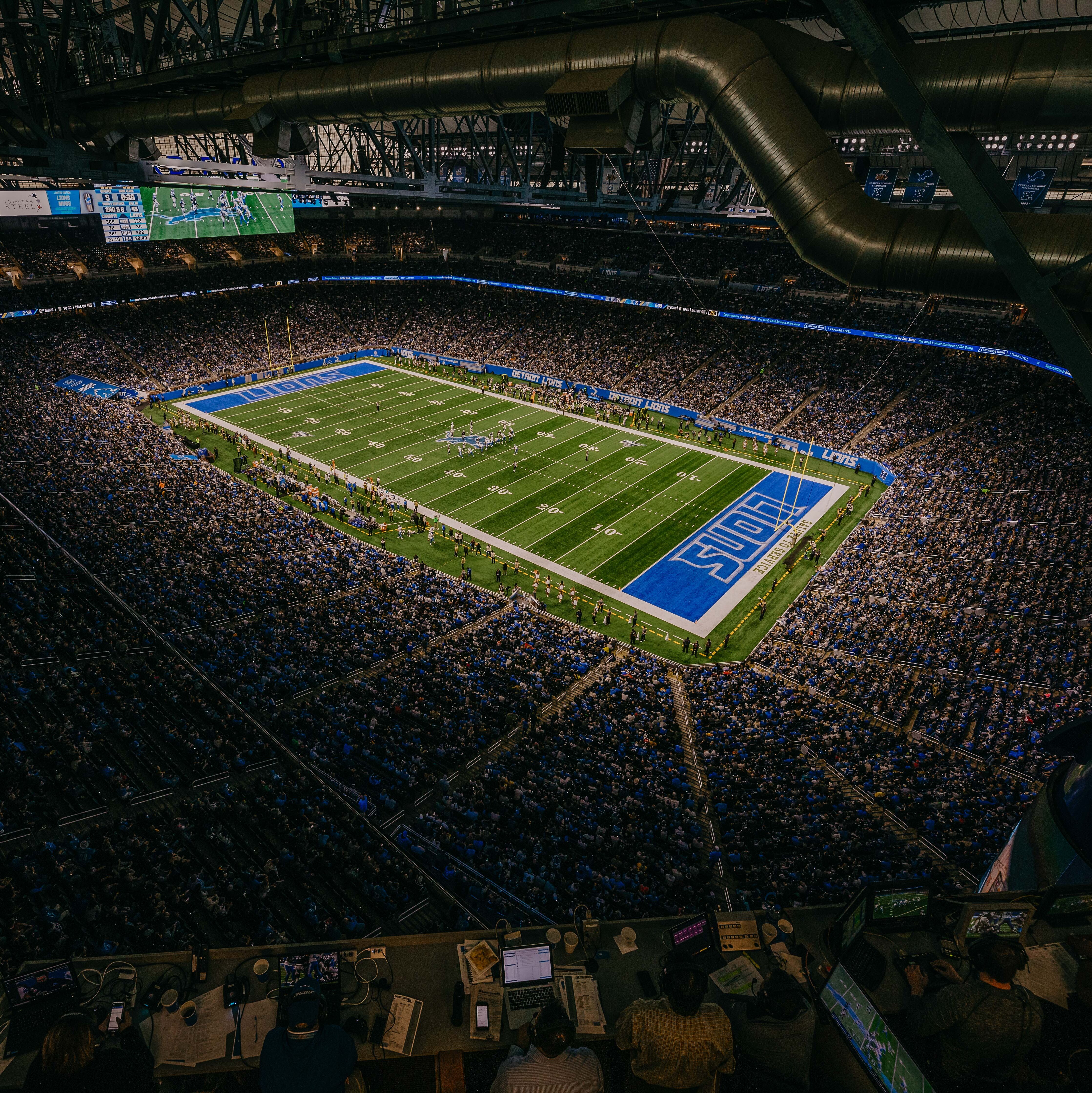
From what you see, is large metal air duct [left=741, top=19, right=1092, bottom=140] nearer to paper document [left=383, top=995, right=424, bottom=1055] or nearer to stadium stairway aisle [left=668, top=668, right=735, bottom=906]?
paper document [left=383, top=995, right=424, bottom=1055]

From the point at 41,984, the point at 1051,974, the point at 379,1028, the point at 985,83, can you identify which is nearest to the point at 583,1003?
the point at 379,1028

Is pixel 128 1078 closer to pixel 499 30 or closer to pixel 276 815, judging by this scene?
pixel 276 815

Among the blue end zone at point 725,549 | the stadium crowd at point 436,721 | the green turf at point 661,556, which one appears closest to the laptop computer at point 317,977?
the stadium crowd at point 436,721

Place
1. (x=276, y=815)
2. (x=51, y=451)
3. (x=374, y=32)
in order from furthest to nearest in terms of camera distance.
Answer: (x=51, y=451)
(x=276, y=815)
(x=374, y=32)

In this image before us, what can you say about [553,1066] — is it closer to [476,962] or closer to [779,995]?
[779,995]

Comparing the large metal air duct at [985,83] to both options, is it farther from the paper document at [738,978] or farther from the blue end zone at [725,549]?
the blue end zone at [725,549]

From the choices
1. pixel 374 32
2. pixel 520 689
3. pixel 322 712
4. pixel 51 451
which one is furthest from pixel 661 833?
pixel 51 451
